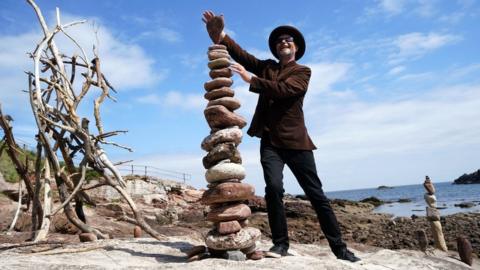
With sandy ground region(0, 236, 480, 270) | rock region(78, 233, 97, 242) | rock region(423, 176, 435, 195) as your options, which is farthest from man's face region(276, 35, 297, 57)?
rock region(423, 176, 435, 195)

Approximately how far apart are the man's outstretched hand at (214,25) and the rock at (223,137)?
1.21 m

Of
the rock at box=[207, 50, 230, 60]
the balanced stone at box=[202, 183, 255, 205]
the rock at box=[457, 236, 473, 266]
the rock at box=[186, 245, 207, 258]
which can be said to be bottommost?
the rock at box=[457, 236, 473, 266]

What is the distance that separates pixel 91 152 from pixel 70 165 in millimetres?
583

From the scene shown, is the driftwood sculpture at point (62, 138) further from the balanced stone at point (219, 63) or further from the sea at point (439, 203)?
the sea at point (439, 203)

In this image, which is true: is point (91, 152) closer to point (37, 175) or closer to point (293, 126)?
point (37, 175)

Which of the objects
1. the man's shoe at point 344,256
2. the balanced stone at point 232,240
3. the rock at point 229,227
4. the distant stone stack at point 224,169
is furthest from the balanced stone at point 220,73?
the man's shoe at point 344,256

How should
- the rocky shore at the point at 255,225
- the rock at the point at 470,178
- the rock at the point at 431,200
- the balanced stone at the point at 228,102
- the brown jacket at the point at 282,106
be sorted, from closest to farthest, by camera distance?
the brown jacket at the point at 282,106 < the balanced stone at the point at 228,102 < the rocky shore at the point at 255,225 < the rock at the point at 431,200 < the rock at the point at 470,178

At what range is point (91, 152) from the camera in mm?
6742

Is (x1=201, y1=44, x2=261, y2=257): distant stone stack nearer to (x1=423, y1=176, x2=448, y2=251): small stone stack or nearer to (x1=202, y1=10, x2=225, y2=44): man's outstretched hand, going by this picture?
(x1=202, y1=10, x2=225, y2=44): man's outstretched hand

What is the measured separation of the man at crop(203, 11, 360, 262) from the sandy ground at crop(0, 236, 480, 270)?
407mm

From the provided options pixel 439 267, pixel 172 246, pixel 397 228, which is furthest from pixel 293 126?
pixel 397 228

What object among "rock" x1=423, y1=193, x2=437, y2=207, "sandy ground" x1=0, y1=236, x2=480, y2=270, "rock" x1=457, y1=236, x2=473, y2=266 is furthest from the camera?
"rock" x1=423, y1=193, x2=437, y2=207

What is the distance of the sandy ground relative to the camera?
4.15m

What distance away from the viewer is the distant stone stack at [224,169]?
473cm
